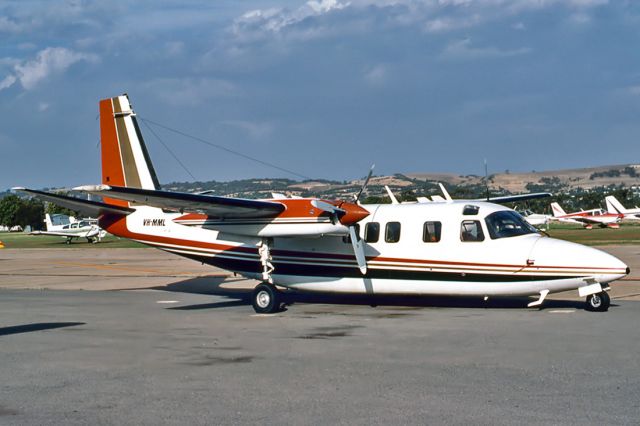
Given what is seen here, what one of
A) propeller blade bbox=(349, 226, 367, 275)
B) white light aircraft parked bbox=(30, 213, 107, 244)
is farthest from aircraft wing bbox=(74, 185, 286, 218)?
white light aircraft parked bbox=(30, 213, 107, 244)

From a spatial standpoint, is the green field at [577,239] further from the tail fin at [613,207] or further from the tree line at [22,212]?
the tree line at [22,212]

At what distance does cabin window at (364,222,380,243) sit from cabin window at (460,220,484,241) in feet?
6.80

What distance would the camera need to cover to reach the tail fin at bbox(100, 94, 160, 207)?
73.3 feet

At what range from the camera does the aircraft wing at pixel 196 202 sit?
55.4ft

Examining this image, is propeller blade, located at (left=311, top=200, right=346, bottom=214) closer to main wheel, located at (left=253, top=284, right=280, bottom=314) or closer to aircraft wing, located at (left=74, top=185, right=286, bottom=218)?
aircraft wing, located at (left=74, top=185, right=286, bottom=218)

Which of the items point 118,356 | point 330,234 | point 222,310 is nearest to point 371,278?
point 330,234

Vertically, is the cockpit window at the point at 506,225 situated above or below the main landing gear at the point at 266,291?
above

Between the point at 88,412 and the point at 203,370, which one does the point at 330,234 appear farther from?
the point at 88,412

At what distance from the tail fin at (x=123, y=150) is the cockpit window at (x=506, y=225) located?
387 inches

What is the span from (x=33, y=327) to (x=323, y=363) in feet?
25.1

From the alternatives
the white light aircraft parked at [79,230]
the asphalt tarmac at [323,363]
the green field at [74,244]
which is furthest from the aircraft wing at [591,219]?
the asphalt tarmac at [323,363]

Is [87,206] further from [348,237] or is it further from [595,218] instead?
[595,218]

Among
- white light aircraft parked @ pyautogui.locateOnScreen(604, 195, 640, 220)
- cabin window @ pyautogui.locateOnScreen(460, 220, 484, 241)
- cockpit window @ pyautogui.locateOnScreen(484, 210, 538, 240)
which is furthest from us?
white light aircraft parked @ pyautogui.locateOnScreen(604, 195, 640, 220)

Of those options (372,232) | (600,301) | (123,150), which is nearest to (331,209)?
(372,232)
